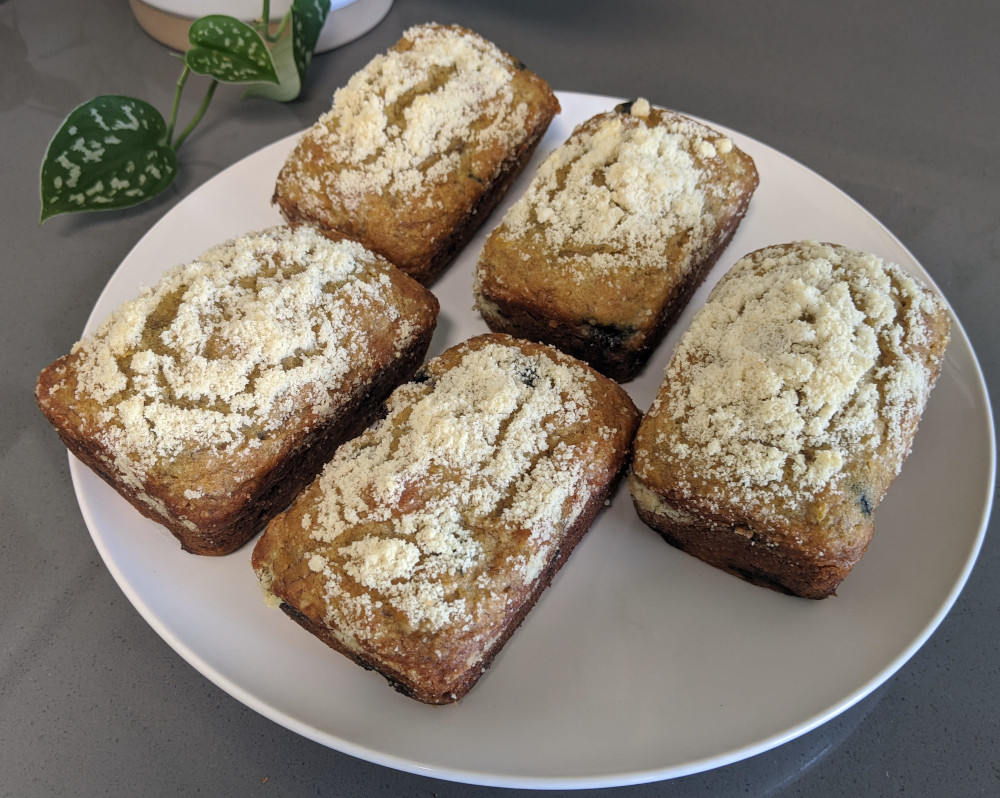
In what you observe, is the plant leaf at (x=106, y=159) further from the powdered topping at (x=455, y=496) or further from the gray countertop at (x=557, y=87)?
the powdered topping at (x=455, y=496)

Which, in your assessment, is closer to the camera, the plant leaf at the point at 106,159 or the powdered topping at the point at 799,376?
the powdered topping at the point at 799,376

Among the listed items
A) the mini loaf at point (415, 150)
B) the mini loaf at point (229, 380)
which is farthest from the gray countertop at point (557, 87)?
the mini loaf at point (415, 150)

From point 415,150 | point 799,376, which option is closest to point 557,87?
point 415,150

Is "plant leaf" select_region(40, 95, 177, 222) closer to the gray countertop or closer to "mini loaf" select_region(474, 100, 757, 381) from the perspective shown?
the gray countertop

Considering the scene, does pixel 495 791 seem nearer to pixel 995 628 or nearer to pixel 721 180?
pixel 995 628

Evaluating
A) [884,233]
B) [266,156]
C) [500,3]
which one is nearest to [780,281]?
[884,233]

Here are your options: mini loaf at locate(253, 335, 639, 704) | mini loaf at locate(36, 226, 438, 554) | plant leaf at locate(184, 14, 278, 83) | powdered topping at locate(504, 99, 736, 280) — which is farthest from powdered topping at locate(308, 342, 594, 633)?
plant leaf at locate(184, 14, 278, 83)
